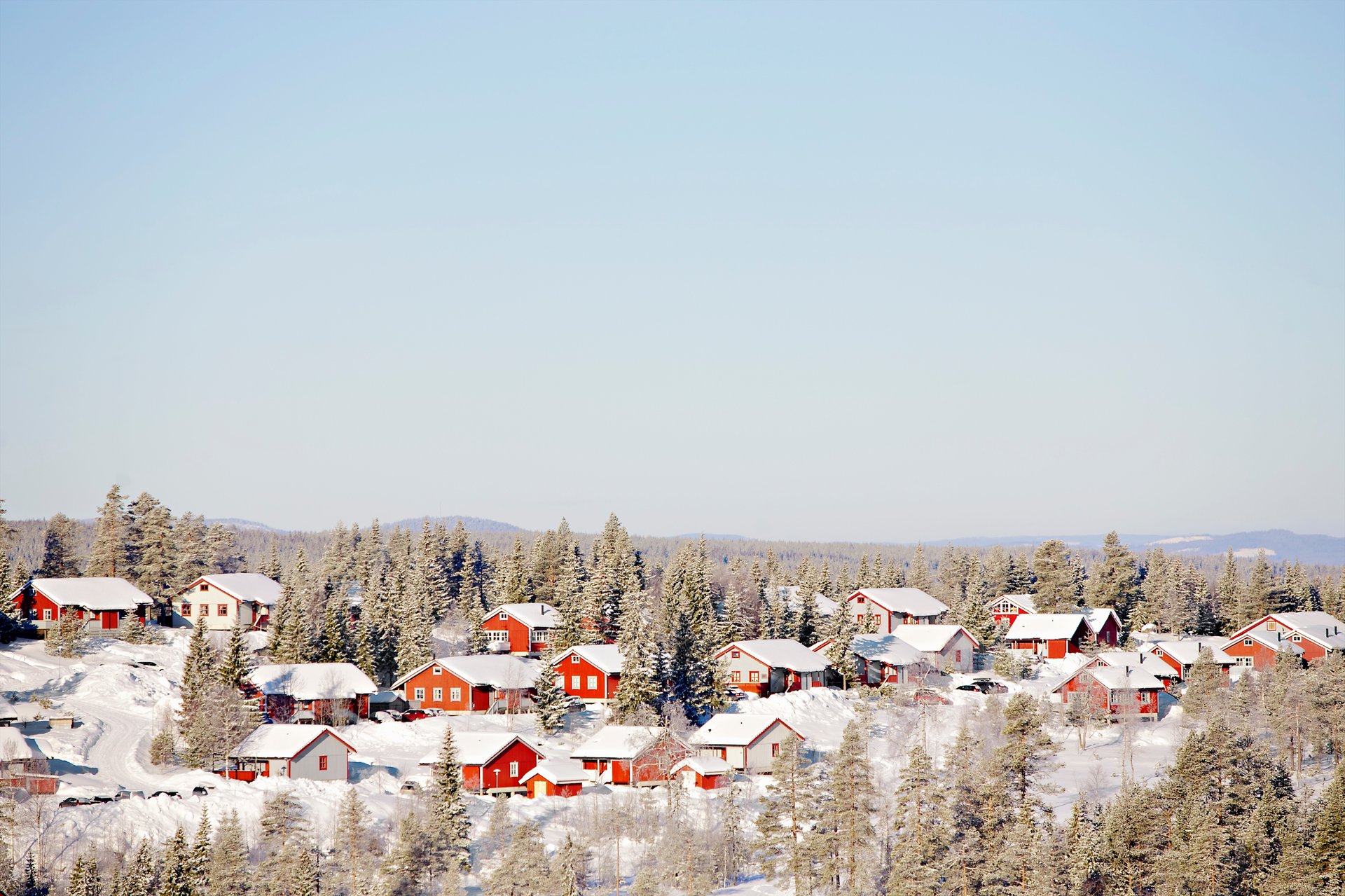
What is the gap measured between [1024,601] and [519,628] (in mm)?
49285

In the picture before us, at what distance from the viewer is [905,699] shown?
91625 mm

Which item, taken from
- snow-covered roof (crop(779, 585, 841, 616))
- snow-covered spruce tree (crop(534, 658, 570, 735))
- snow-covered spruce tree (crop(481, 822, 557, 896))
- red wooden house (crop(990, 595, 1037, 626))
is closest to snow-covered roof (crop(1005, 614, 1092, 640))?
red wooden house (crop(990, 595, 1037, 626))

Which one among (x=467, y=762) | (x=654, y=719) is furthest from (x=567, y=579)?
(x=467, y=762)

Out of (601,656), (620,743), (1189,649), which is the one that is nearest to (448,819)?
(620,743)

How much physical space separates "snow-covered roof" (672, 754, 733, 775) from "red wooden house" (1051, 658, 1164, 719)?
29558mm

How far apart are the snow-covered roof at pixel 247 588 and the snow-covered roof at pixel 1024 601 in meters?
62.6

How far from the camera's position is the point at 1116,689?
300 feet

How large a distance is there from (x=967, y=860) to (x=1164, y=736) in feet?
132

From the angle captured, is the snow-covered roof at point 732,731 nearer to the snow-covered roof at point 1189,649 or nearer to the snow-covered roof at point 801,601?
the snow-covered roof at point 801,601

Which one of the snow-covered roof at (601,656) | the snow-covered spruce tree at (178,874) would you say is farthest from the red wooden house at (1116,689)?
the snow-covered spruce tree at (178,874)

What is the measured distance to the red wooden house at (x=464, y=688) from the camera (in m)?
85.2

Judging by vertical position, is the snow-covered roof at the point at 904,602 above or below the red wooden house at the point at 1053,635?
above

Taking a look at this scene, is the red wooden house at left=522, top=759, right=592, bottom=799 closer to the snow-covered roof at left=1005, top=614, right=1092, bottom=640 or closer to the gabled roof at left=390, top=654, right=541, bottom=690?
the gabled roof at left=390, top=654, right=541, bottom=690

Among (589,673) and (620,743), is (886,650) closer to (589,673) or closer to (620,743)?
(589,673)
